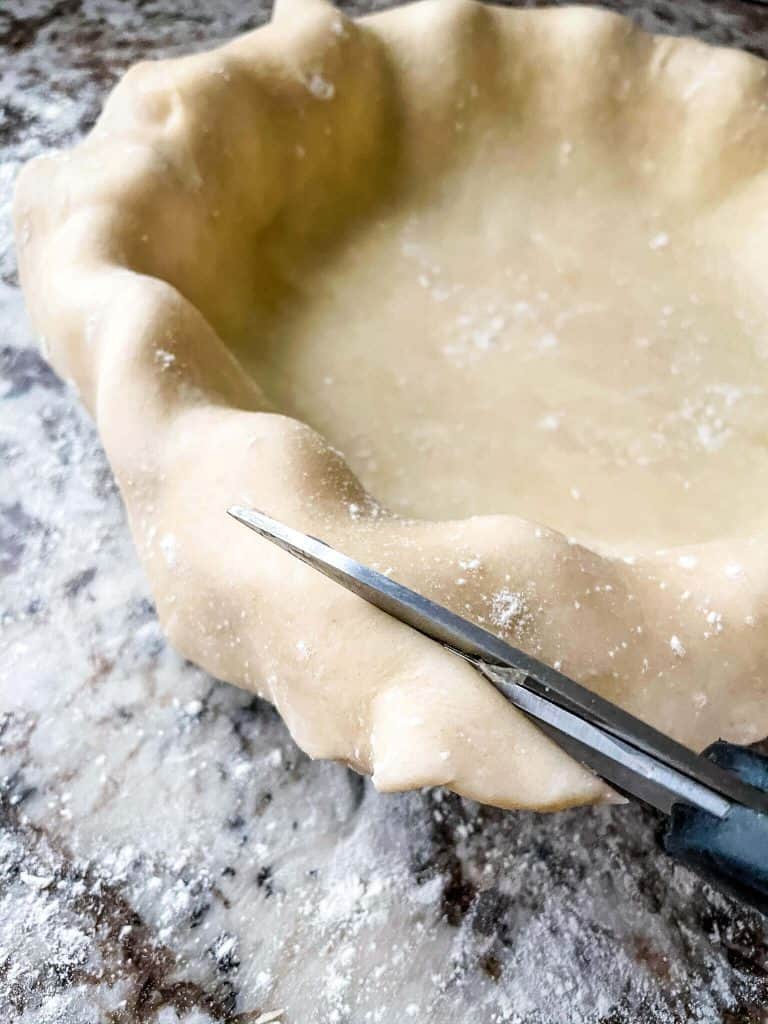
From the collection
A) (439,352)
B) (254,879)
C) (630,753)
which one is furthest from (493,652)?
(439,352)

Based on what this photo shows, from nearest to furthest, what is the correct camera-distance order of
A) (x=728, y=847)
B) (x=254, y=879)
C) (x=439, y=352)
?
(x=728, y=847), (x=254, y=879), (x=439, y=352)

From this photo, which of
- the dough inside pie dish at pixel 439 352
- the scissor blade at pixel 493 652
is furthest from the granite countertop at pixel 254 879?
the scissor blade at pixel 493 652

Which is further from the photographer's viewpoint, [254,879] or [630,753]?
[254,879]

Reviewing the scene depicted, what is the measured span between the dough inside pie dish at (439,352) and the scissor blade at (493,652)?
0.08 ft

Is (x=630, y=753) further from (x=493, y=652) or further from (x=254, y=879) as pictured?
(x=254, y=879)

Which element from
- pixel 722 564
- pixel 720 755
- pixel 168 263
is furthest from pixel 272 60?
pixel 720 755

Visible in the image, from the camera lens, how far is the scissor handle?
53cm

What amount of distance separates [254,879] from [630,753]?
353mm

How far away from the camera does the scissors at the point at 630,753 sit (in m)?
0.54

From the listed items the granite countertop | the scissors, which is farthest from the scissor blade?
the granite countertop

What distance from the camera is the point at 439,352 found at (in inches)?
38.0

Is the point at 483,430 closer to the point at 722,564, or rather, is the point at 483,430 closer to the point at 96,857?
the point at 722,564

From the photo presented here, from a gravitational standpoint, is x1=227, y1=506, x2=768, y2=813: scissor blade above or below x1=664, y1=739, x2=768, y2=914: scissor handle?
above

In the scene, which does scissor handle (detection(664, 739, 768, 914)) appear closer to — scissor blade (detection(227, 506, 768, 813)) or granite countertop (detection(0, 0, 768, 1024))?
scissor blade (detection(227, 506, 768, 813))
